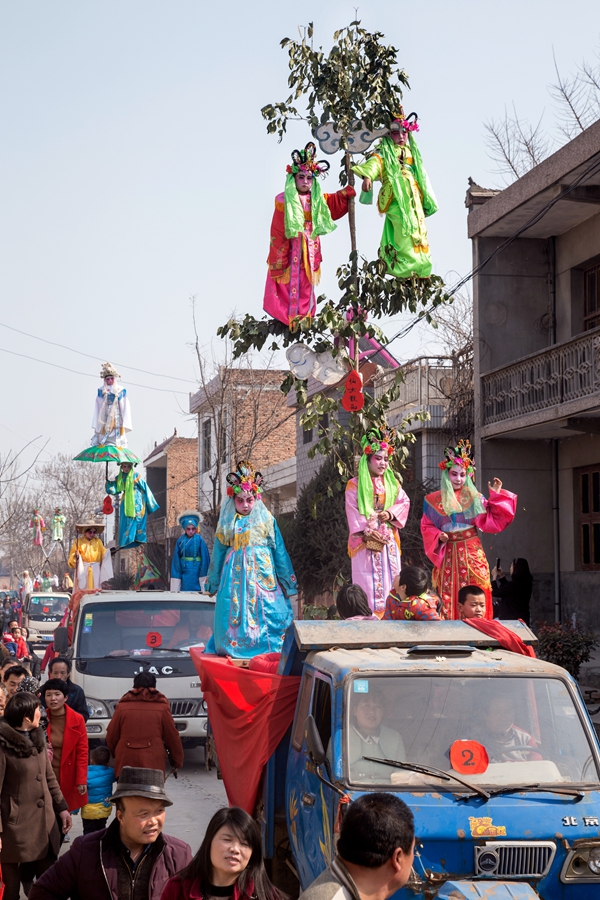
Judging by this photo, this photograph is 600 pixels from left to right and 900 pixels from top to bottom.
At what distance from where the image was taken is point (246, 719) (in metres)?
6.83

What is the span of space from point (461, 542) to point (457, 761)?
5.00m

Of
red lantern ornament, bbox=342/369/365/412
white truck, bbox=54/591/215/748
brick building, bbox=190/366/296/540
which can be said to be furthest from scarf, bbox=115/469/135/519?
red lantern ornament, bbox=342/369/365/412

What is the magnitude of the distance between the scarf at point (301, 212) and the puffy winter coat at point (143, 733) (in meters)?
4.36

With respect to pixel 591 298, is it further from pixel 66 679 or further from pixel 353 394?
pixel 66 679

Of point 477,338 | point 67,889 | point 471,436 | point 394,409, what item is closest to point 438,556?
point 67,889

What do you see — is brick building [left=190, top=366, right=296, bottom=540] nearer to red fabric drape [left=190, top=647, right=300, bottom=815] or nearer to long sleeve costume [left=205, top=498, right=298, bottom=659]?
long sleeve costume [left=205, top=498, right=298, bottom=659]

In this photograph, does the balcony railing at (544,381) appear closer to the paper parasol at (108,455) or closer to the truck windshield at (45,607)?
the paper parasol at (108,455)

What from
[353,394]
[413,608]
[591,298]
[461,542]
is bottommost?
[413,608]

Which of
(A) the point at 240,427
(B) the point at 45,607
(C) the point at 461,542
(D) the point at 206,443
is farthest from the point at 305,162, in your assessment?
(D) the point at 206,443

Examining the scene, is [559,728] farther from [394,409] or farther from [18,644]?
[394,409]

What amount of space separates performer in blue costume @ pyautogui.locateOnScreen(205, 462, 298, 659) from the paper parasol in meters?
9.43

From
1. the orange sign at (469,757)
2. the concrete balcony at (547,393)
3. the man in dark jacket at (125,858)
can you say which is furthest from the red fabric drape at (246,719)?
the concrete balcony at (547,393)

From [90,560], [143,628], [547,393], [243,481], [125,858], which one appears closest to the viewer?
[125,858]

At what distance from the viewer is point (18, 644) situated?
59.6ft
